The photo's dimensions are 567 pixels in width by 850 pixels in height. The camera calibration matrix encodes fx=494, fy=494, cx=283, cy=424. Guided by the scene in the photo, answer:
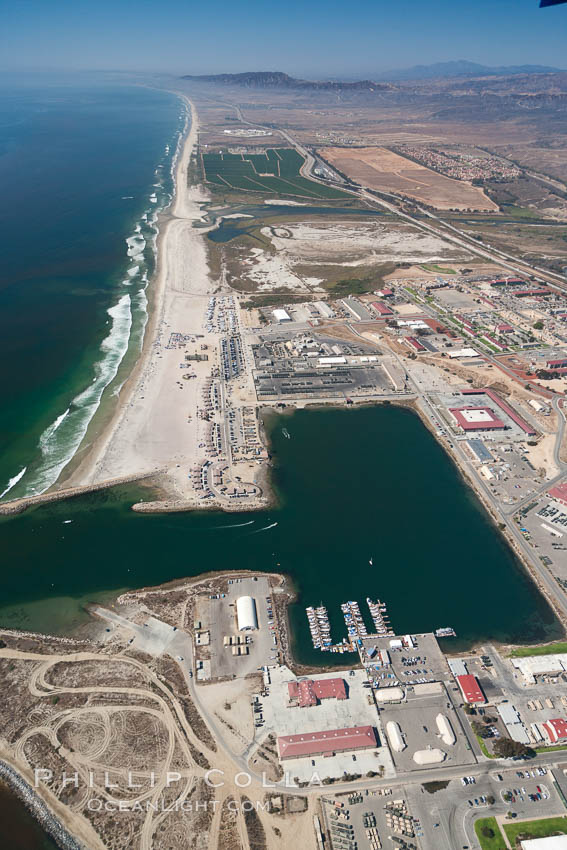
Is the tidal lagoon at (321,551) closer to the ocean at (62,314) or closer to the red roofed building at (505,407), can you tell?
the ocean at (62,314)

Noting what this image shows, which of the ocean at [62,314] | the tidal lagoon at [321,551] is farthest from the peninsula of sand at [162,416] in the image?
the tidal lagoon at [321,551]

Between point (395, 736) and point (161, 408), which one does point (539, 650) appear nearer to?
point (395, 736)

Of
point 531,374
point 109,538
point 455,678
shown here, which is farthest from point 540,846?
point 531,374

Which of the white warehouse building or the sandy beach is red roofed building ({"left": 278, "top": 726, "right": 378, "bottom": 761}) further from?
the sandy beach

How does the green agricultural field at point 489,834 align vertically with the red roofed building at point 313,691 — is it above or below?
below

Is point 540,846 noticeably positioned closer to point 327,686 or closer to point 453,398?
point 327,686

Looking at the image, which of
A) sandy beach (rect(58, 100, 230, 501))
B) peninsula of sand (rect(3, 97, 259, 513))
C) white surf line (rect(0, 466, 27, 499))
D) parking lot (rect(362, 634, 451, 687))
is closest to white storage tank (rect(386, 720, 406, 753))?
parking lot (rect(362, 634, 451, 687))

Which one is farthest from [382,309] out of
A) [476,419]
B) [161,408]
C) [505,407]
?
[161,408]
